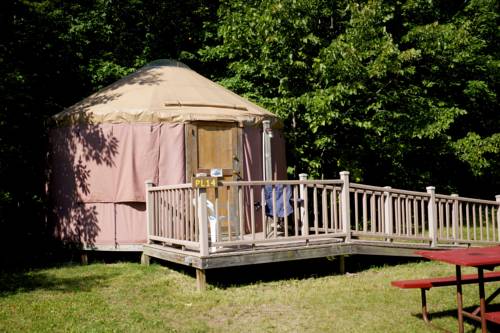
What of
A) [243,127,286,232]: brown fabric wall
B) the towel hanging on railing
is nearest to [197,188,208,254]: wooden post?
the towel hanging on railing

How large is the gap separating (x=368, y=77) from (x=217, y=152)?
3.73 meters

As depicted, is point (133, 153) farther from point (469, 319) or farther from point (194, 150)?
point (469, 319)

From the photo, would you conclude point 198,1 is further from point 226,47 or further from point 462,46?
point 462,46

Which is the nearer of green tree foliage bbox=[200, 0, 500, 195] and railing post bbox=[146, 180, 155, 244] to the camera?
railing post bbox=[146, 180, 155, 244]

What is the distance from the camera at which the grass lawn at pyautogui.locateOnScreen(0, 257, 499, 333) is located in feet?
17.9

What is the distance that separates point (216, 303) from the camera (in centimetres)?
637

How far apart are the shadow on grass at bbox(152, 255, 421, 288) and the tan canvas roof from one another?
8.03ft

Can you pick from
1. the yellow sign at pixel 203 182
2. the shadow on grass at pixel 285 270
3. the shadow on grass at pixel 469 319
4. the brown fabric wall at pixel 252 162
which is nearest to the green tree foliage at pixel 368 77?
the brown fabric wall at pixel 252 162

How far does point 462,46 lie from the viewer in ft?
44.7

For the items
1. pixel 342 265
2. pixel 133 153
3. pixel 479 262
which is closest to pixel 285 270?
pixel 342 265

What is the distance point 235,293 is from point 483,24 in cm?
1212

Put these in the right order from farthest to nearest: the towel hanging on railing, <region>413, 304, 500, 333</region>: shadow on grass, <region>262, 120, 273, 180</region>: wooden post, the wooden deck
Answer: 1. <region>262, 120, 273, 180</region>: wooden post
2. the towel hanging on railing
3. the wooden deck
4. <region>413, 304, 500, 333</region>: shadow on grass

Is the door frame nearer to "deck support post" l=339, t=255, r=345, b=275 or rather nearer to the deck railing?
the deck railing

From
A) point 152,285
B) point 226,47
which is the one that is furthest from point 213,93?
point 152,285
